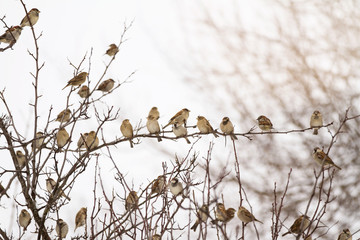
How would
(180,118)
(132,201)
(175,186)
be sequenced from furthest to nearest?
(180,118)
(175,186)
(132,201)

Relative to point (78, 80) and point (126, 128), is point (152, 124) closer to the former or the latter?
point (126, 128)

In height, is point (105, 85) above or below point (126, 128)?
above

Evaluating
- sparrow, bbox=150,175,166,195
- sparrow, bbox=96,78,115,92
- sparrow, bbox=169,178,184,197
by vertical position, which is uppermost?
sparrow, bbox=96,78,115,92

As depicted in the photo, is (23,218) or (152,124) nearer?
(23,218)

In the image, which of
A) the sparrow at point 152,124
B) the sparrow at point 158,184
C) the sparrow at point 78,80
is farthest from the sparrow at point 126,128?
the sparrow at point 158,184

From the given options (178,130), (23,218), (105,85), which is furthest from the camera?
(105,85)

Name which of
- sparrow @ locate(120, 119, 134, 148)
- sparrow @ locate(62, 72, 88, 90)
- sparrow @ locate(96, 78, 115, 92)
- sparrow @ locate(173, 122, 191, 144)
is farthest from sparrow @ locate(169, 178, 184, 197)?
sparrow @ locate(96, 78, 115, 92)

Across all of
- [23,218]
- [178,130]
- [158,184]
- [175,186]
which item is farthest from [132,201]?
[23,218]

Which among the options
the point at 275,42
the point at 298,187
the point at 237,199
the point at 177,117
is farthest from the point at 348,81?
the point at 177,117

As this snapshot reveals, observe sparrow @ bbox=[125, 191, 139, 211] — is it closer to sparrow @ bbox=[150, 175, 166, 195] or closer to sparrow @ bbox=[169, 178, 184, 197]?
sparrow @ bbox=[150, 175, 166, 195]

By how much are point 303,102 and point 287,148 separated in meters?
0.45

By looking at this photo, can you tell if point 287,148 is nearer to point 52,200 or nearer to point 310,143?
point 310,143

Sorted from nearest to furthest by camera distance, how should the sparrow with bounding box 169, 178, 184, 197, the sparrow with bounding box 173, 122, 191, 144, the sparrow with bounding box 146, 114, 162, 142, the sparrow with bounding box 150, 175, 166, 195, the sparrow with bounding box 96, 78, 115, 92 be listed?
the sparrow with bounding box 150, 175, 166, 195 → the sparrow with bounding box 169, 178, 184, 197 → the sparrow with bounding box 173, 122, 191, 144 → the sparrow with bounding box 146, 114, 162, 142 → the sparrow with bounding box 96, 78, 115, 92

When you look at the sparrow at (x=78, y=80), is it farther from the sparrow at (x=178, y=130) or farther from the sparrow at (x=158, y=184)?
the sparrow at (x=158, y=184)
